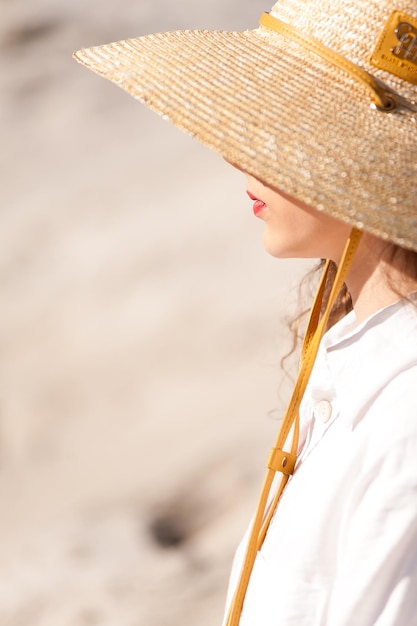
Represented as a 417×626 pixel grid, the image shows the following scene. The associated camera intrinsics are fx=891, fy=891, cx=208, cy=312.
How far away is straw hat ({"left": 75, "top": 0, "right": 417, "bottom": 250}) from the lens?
3.12 ft

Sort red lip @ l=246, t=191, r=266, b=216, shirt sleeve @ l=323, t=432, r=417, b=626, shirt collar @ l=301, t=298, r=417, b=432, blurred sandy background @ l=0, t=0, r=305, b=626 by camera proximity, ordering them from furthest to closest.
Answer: blurred sandy background @ l=0, t=0, r=305, b=626
red lip @ l=246, t=191, r=266, b=216
shirt collar @ l=301, t=298, r=417, b=432
shirt sleeve @ l=323, t=432, r=417, b=626

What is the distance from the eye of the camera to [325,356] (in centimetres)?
118

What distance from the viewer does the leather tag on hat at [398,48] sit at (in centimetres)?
101

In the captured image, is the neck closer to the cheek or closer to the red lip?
the cheek

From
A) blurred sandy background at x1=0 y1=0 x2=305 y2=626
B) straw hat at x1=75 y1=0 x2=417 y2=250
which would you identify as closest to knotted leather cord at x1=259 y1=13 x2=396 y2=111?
straw hat at x1=75 y1=0 x2=417 y2=250

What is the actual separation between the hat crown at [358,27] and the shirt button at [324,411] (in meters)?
0.38

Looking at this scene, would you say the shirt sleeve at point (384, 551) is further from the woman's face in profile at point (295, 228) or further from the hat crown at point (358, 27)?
the hat crown at point (358, 27)

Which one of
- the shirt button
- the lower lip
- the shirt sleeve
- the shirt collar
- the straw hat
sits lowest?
the shirt sleeve

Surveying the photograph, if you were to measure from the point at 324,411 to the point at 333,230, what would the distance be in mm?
224

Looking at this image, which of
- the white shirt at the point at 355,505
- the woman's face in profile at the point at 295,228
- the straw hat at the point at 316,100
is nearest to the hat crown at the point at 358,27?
the straw hat at the point at 316,100

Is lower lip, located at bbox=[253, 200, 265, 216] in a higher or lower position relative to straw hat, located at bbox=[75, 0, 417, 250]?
lower

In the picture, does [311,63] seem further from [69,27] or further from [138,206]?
[69,27]

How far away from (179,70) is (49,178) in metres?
2.46

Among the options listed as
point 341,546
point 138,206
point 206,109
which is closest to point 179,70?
point 206,109
